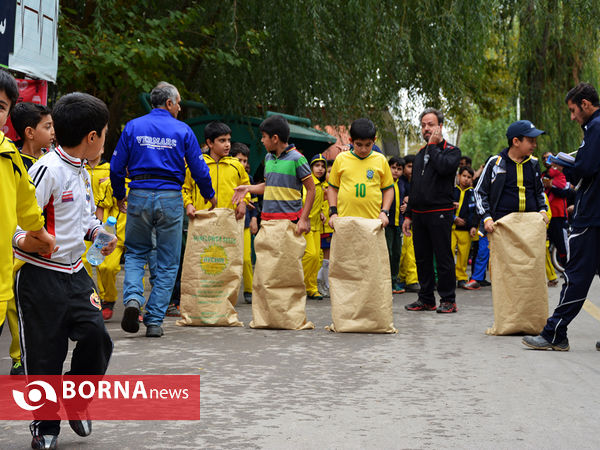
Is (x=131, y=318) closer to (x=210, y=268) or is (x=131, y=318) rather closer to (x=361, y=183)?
(x=210, y=268)

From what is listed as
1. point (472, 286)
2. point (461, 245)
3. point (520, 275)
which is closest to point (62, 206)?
point (520, 275)

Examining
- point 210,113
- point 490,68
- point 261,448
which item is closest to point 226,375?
point 261,448

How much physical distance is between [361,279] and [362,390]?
2.52 m

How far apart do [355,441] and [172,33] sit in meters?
9.42

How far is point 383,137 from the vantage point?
1794cm

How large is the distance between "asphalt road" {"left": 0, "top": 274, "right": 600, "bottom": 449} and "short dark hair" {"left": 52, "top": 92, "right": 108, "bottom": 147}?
1.48 meters

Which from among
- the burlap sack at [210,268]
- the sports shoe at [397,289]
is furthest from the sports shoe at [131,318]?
the sports shoe at [397,289]

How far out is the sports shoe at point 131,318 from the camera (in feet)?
24.1

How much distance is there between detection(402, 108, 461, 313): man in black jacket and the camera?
9.53 meters

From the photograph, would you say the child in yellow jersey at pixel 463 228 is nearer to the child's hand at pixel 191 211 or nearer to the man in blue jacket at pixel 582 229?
the child's hand at pixel 191 211

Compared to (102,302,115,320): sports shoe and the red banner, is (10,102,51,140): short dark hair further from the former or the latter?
the red banner

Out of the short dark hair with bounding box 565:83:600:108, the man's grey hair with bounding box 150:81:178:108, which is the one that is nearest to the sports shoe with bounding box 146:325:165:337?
the man's grey hair with bounding box 150:81:178:108

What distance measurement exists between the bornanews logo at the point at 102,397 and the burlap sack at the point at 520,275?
3.24 m

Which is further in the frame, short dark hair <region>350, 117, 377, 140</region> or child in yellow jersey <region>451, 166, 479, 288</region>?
child in yellow jersey <region>451, 166, 479, 288</region>
